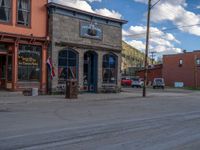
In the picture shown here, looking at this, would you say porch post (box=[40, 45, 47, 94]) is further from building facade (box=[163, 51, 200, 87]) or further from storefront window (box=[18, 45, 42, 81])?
building facade (box=[163, 51, 200, 87])

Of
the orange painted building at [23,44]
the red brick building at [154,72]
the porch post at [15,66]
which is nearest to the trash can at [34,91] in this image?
the orange painted building at [23,44]

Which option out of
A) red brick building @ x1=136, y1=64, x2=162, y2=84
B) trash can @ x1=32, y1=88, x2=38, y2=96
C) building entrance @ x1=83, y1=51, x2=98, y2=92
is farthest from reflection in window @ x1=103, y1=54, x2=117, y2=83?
red brick building @ x1=136, y1=64, x2=162, y2=84

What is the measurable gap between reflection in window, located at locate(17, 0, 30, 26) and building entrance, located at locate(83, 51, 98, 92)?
6606 mm

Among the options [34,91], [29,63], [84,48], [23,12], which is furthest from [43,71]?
[23,12]

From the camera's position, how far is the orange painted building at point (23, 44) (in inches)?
986

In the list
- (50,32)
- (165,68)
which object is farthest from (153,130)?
(165,68)

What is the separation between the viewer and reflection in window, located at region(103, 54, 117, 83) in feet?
106

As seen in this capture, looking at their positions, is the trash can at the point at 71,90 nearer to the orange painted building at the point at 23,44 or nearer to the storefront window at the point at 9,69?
the orange painted building at the point at 23,44

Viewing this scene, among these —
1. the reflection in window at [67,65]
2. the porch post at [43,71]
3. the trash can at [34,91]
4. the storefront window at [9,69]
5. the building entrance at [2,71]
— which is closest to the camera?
the trash can at [34,91]

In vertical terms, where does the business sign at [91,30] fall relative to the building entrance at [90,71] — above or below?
above

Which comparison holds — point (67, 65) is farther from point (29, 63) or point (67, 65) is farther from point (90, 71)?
point (29, 63)

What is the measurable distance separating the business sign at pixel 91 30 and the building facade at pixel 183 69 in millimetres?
40182

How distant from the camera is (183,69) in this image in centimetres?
7169

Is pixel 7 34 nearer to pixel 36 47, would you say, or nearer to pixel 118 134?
pixel 36 47
